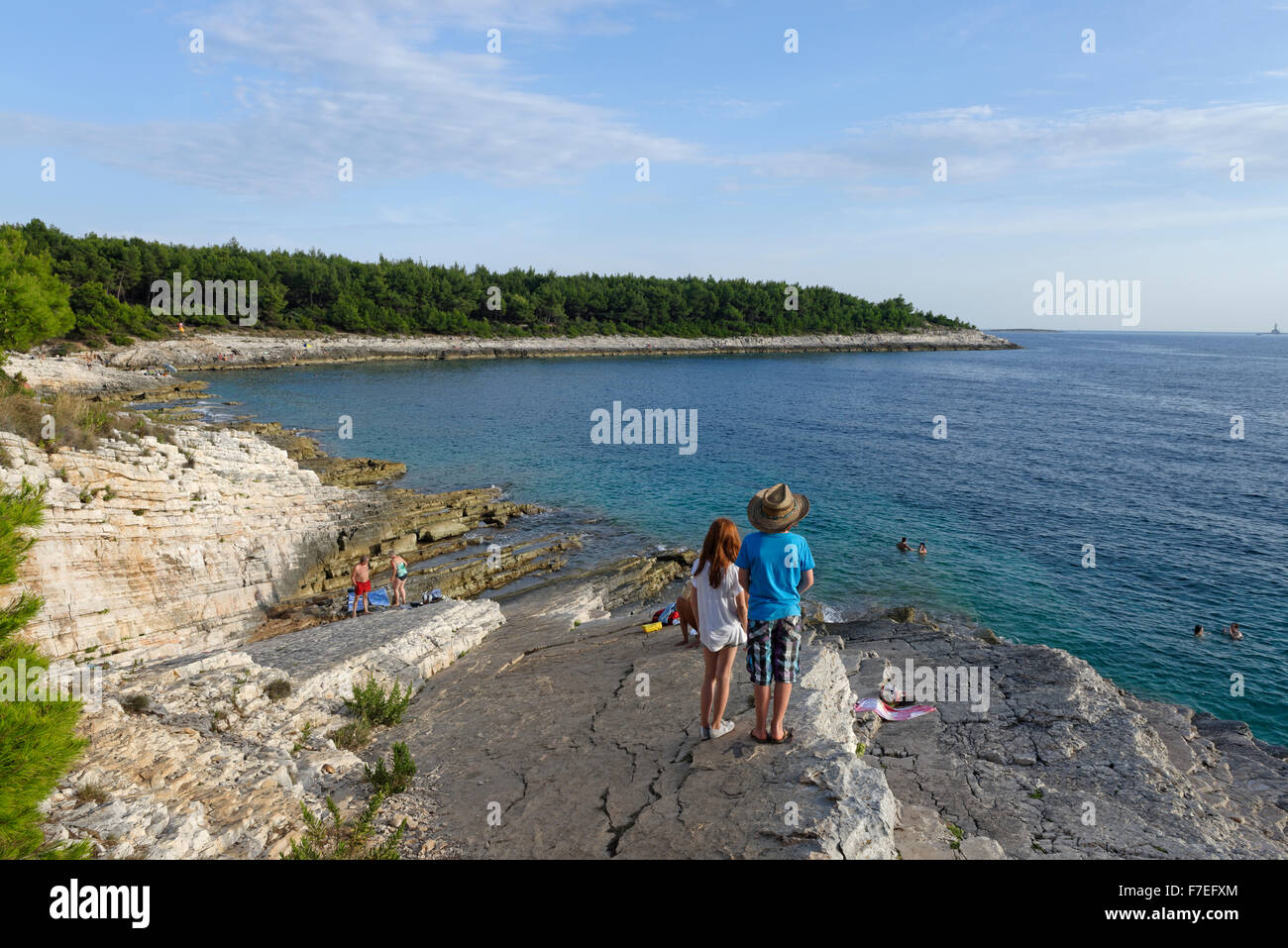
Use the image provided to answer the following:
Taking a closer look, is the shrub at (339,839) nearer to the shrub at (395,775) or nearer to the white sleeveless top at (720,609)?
the shrub at (395,775)

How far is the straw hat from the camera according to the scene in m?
6.55

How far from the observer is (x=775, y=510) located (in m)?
6.59

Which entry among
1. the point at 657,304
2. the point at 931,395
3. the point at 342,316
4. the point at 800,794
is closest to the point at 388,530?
the point at 800,794

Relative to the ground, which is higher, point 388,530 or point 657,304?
point 657,304

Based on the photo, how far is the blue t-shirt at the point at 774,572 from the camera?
20.7 feet

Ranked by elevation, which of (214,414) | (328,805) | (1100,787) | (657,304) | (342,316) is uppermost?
(657,304)

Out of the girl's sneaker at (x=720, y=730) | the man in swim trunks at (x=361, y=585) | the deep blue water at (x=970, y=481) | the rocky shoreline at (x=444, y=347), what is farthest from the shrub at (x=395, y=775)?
the rocky shoreline at (x=444, y=347)

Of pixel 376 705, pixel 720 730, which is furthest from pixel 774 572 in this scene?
pixel 376 705

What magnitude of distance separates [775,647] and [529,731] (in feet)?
13.1

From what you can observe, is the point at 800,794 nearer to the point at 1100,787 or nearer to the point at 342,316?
the point at 1100,787

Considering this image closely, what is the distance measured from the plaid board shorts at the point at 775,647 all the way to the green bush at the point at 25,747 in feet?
16.8

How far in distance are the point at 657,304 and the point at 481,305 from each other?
39.3m

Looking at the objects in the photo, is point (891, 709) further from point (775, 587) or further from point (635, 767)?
point (775, 587)
